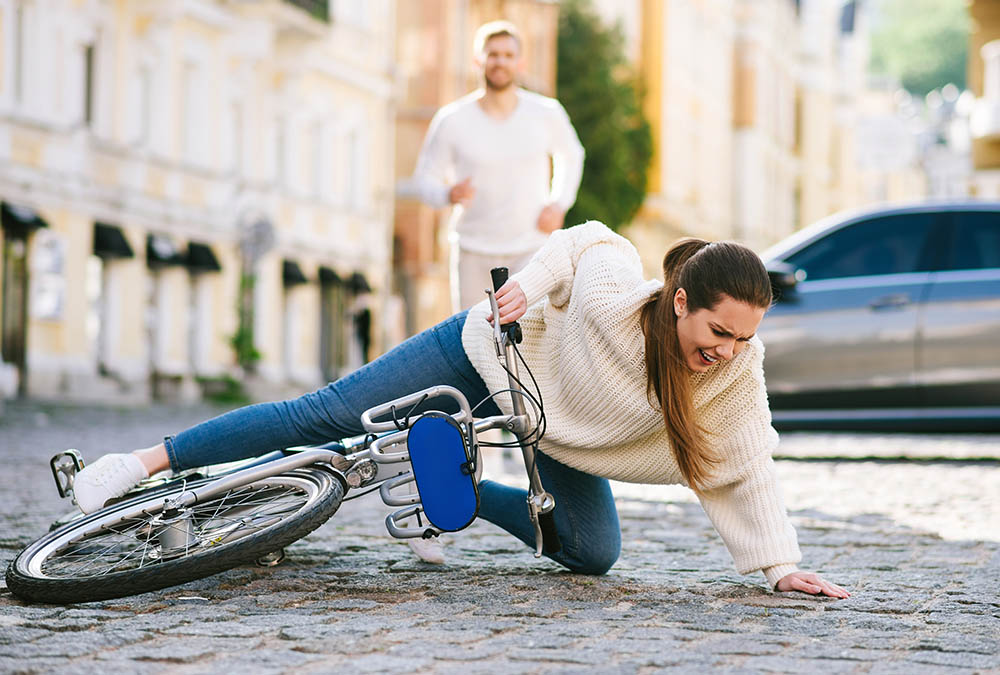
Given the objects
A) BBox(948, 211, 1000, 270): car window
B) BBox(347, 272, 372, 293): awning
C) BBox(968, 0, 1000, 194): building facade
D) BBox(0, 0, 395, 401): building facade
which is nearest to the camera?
BBox(948, 211, 1000, 270): car window

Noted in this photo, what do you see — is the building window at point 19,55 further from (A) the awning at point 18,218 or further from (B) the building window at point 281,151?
(B) the building window at point 281,151

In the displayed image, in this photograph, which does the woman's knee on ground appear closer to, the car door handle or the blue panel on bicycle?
the blue panel on bicycle

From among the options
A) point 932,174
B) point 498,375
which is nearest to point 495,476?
point 498,375

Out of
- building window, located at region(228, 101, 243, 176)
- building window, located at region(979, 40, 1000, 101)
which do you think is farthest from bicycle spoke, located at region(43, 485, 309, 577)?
building window, located at region(979, 40, 1000, 101)

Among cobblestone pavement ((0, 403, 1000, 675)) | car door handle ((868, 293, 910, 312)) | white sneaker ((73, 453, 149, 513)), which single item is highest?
car door handle ((868, 293, 910, 312))

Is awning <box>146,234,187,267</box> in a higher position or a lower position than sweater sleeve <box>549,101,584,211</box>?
higher

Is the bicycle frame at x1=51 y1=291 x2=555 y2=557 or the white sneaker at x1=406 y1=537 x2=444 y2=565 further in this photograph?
the white sneaker at x1=406 y1=537 x2=444 y2=565

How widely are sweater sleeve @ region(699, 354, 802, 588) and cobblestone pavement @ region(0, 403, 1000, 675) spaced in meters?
0.13

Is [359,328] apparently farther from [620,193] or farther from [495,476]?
[495,476]

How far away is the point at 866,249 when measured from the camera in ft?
40.0

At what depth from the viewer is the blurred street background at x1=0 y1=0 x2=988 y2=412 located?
987 inches

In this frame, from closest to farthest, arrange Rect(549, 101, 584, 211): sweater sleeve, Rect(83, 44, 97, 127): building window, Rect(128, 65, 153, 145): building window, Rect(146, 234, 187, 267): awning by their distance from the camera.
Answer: Rect(549, 101, 584, 211): sweater sleeve < Rect(83, 44, 97, 127): building window < Rect(128, 65, 153, 145): building window < Rect(146, 234, 187, 267): awning

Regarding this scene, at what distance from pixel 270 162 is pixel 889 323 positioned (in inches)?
901

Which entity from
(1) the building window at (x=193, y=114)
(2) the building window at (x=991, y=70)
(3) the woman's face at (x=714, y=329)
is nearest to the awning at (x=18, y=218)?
(1) the building window at (x=193, y=114)
